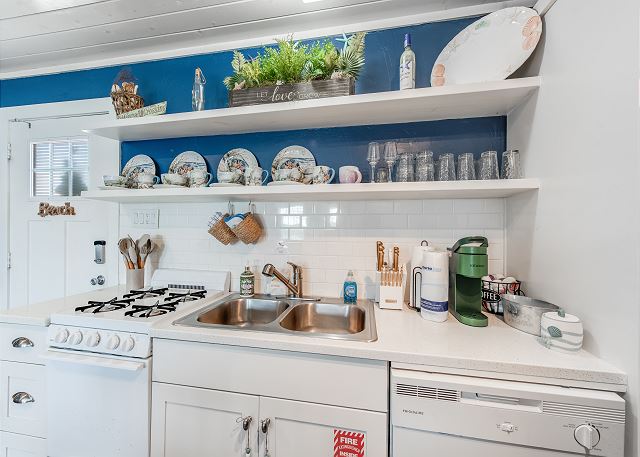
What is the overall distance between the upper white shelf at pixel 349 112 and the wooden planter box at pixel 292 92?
52 mm

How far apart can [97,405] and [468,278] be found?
1.73 meters

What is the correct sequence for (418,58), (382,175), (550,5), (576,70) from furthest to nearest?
(418,58) → (382,175) → (550,5) → (576,70)

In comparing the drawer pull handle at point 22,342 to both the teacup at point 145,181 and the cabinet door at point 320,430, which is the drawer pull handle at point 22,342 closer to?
the teacup at point 145,181

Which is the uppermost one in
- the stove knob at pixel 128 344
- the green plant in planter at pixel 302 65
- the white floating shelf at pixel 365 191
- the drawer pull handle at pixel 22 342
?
the green plant in planter at pixel 302 65

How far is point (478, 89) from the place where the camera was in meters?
1.18

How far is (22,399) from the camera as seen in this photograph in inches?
53.7

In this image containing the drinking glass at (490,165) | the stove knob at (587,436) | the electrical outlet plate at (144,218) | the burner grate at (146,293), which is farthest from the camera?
the electrical outlet plate at (144,218)

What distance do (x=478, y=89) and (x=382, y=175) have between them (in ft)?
1.77

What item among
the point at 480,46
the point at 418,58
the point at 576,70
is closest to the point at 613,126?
the point at 576,70

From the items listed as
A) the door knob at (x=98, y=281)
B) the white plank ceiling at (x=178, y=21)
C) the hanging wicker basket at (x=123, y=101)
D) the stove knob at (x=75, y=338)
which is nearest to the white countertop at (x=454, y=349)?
the stove knob at (x=75, y=338)

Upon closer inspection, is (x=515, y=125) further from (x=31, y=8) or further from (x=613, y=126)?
(x=31, y=8)

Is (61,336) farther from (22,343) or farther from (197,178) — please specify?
(197,178)

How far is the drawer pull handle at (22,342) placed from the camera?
1344mm

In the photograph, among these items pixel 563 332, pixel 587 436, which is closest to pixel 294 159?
pixel 563 332
